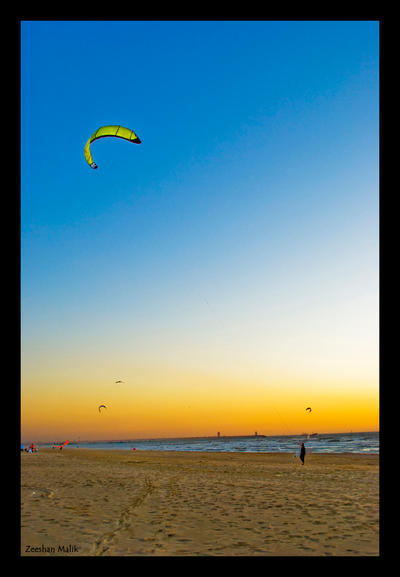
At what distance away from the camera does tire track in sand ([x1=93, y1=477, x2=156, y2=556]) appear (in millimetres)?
7952

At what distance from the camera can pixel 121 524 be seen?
→ 990 cm

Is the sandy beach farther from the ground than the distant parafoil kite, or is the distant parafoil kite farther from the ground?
the distant parafoil kite

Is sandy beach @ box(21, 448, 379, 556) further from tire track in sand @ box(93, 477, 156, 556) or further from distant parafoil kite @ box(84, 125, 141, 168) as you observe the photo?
distant parafoil kite @ box(84, 125, 141, 168)

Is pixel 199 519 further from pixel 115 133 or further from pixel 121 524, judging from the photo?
pixel 115 133

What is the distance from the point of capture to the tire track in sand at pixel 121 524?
7.95m

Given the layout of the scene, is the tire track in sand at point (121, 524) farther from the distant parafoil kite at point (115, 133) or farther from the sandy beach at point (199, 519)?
the distant parafoil kite at point (115, 133)

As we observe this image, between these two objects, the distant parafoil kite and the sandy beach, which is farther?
the distant parafoil kite

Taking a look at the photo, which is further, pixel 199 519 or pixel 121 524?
pixel 199 519

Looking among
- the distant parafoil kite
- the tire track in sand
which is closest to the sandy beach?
the tire track in sand

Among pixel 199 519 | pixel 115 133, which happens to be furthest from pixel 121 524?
pixel 115 133

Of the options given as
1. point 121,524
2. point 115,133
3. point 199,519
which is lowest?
point 199,519

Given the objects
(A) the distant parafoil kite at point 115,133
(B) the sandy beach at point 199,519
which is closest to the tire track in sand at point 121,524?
(B) the sandy beach at point 199,519
